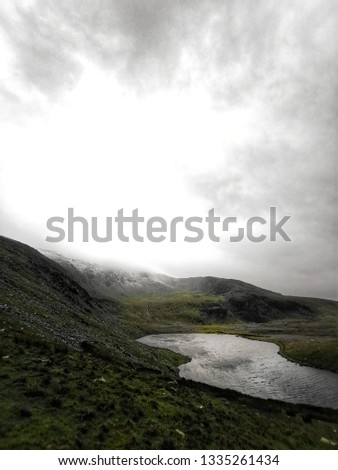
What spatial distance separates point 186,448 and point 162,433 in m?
2.19

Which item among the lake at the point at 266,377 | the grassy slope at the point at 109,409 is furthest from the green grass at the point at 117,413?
the lake at the point at 266,377

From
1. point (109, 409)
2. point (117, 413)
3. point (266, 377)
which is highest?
point (109, 409)

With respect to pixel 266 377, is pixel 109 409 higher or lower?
higher

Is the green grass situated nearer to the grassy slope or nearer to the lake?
the grassy slope

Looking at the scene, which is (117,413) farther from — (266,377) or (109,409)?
(266,377)

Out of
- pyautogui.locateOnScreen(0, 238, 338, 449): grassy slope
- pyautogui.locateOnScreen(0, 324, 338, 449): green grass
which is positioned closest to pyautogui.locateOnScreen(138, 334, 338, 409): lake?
pyautogui.locateOnScreen(0, 238, 338, 449): grassy slope

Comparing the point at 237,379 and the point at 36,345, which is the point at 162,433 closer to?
the point at 36,345

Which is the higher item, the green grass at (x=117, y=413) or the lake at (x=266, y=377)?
the green grass at (x=117, y=413)

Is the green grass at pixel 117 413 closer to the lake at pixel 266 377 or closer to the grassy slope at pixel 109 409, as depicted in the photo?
the grassy slope at pixel 109 409

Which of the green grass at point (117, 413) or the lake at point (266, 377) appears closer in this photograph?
the green grass at point (117, 413)

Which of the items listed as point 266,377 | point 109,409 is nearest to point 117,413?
point 109,409

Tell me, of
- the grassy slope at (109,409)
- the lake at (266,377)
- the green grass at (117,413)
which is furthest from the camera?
the lake at (266,377)

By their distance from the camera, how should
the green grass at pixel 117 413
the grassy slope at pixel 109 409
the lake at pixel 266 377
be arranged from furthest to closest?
the lake at pixel 266 377 < the grassy slope at pixel 109 409 < the green grass at pixel 117 413

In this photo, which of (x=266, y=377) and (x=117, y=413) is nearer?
(x=117, y=413)
